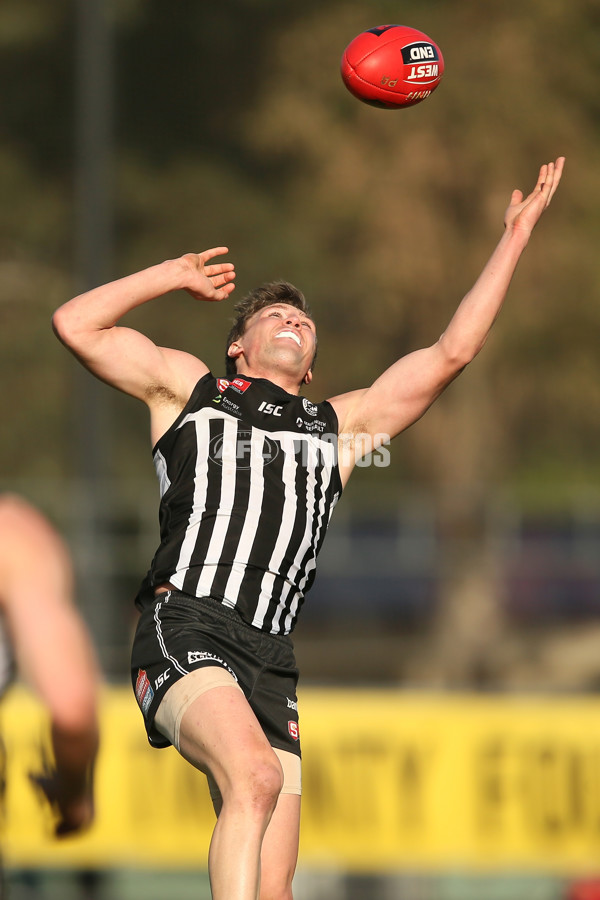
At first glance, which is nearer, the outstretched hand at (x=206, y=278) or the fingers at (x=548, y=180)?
the outstretched hand at (x=206, y=278)

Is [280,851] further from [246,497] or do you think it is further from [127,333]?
[127,333]

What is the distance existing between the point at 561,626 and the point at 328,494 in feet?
45.3

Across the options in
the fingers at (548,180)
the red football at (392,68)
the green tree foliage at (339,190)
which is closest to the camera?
the fingers at (548,180)

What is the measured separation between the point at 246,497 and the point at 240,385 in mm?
510

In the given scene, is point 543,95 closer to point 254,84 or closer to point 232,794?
point 254,84

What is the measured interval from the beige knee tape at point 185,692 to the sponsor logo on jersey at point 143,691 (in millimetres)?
94

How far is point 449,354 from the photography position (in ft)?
17.0

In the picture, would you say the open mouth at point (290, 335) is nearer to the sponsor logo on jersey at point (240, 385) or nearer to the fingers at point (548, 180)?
the sponsor logo on jersey at point (240, 385)

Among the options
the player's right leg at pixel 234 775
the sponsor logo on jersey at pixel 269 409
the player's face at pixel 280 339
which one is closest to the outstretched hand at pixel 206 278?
the player's face at pixel 280 339

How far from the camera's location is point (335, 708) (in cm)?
845

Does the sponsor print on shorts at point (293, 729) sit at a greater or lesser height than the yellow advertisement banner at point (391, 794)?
greater

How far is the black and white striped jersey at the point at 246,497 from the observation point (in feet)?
15.6

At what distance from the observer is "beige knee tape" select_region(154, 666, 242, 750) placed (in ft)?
14.3

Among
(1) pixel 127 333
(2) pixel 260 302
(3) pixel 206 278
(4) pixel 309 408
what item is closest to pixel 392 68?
(2) pixel 260 302
